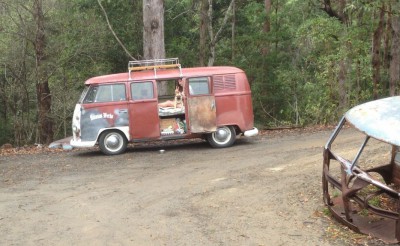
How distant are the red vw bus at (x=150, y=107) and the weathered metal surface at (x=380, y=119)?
6384 millimetres

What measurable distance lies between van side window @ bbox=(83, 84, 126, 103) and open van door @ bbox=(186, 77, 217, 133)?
175cm

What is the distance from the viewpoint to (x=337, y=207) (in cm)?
708

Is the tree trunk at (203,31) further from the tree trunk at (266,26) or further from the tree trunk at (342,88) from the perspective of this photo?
the tree trunk at (342,88)

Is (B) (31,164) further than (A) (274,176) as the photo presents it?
Yes

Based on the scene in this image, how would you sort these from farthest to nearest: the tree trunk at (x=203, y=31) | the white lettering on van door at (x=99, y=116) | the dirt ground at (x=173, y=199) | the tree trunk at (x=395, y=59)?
the tree trunk at (x=203, y=31), the tree trunk at (x=395, y=59), the white lettering on van door at (x=99, y=116), the dirt ground at (x=173, y=199)

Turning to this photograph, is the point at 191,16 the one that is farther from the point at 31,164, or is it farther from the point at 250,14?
the point at 31,164

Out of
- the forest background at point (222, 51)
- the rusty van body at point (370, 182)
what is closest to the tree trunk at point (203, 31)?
the forest background at point (222, 51)

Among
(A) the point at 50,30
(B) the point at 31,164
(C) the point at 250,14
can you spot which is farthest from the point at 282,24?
(B) the point at 31,164

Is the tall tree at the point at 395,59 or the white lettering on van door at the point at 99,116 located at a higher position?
the tall tree at the point at 395,59

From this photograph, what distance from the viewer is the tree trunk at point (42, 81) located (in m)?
18.8

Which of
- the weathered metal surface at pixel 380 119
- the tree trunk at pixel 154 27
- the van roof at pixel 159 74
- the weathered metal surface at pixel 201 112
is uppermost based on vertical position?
the tree trunk at pixel 154 27

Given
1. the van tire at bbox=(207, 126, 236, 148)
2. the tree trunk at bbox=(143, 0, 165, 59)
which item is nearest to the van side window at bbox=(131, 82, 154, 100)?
the van tire at bbox=(207, 126, 236, 148)

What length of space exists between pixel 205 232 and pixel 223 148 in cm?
692

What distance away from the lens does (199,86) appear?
13008 mm
